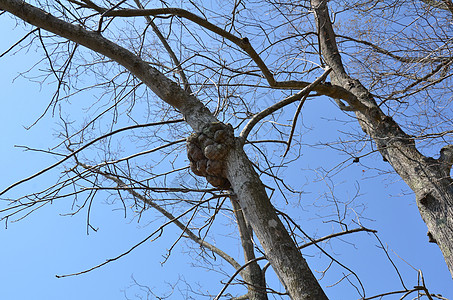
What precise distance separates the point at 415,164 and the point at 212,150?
7.31 ft

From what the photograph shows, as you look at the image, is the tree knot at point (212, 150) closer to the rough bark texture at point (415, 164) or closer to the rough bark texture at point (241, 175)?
the rough bark texture at point (241, 175)

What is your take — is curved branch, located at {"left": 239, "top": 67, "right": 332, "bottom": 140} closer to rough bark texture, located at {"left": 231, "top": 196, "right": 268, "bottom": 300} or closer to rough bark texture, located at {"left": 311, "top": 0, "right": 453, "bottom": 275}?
rough bark texture, located at {"left": 311, "top": 0, "right": 453, "bottom": 275}

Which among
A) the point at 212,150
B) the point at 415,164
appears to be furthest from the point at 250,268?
the point at 212,150

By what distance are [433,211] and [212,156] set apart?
2.18m

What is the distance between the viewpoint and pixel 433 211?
3459mm

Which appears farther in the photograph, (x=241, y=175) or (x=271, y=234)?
(x=241, y=175)

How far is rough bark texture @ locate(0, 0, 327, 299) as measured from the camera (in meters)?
1.95

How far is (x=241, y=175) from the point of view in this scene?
2.25 m

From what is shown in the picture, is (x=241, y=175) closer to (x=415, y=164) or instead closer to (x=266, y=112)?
(x=266, y=112)

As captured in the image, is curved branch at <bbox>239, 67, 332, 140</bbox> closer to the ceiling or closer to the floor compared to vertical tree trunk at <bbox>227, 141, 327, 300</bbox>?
closer to the ceiling

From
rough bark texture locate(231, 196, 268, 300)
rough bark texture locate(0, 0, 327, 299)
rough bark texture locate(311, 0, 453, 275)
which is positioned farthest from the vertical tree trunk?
rough bark texture locate(231, 196, 268, 300)

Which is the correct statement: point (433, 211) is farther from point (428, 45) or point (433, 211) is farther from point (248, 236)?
point (248, 236)

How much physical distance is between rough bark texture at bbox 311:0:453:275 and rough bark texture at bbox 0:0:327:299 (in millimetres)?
1411

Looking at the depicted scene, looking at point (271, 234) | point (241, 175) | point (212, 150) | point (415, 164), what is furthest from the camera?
point (415, 164)
